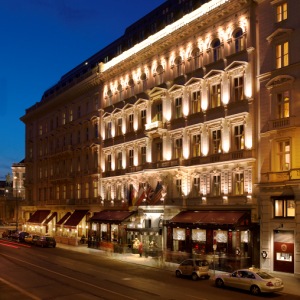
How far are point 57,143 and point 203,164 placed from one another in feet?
128

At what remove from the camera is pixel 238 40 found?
43.7 m

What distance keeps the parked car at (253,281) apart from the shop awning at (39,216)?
52096 mm

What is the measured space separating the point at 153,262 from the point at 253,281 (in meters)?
16.4

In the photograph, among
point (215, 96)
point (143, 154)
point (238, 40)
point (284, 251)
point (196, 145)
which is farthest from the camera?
point (143, 154)

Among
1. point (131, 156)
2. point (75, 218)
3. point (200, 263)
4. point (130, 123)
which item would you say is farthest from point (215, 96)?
point (75, 218)

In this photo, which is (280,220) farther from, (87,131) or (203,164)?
(87,131)

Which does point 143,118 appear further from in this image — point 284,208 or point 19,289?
point 19,289

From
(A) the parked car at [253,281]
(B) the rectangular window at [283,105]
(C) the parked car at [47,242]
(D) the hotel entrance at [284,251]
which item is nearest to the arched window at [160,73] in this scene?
(B) the rectangular window at [283,105]

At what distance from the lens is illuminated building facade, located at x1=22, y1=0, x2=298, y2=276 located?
138 ft

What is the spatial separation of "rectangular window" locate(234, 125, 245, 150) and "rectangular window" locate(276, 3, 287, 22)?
9131 mm

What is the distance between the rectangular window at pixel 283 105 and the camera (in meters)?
38.4

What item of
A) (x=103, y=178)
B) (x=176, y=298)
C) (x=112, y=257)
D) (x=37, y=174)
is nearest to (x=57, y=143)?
(x=37, y=174)

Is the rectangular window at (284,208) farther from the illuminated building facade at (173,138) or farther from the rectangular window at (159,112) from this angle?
the rectangular window at (159,112)

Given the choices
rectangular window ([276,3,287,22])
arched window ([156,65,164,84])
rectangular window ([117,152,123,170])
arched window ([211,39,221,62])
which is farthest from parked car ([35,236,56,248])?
rectangular window ([276,3,287,22])
